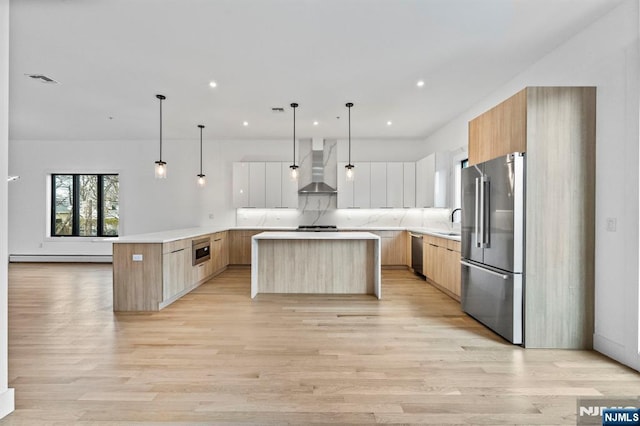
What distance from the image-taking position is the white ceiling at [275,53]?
279cm

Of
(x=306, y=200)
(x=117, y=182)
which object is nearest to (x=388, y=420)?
(x=306, y=200)

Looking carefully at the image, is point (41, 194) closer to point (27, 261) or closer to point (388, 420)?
point (27, 261)

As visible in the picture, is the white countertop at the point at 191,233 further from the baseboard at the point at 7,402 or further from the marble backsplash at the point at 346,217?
the baseboard at the point at 7,402

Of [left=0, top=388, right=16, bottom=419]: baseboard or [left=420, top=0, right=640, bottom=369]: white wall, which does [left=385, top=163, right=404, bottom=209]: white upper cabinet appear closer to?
[left=420, top=0, right=640, bottom=369]: white wall

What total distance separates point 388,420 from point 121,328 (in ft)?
9.70

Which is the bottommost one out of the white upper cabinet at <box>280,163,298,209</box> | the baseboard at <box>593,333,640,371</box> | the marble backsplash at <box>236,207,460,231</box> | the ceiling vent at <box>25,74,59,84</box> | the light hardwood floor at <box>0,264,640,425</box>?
the light hardwood floor at <box>0,264,640,425</box>

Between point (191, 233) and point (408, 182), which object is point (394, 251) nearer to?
point (408, 182)

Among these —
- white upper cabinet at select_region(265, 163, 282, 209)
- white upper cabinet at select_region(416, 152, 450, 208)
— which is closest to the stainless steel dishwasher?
white upper cabinet at select_region(416, 152, 450, 208)

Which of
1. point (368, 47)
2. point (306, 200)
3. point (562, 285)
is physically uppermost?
point (368, 47)

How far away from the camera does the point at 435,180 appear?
6.37m

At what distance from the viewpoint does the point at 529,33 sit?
315 cm

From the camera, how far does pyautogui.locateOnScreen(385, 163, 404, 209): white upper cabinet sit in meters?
7.38

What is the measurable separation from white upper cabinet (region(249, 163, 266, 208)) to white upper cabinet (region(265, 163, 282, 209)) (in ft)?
0.23

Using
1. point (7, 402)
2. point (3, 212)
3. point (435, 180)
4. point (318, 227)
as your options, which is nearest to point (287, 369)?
point (7, 402)
